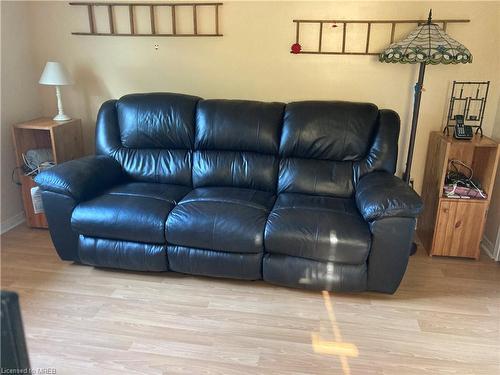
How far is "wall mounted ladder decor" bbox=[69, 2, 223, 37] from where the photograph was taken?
2875mm

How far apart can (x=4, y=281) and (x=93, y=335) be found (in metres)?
0.86

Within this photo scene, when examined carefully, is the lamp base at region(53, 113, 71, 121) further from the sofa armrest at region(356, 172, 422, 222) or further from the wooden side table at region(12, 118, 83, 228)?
the sofa armrest at region(356, 172, 422, 222)

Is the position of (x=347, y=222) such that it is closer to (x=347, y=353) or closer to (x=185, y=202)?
(x=347, y=353)

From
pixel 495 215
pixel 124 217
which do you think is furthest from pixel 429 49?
pixel 124 217

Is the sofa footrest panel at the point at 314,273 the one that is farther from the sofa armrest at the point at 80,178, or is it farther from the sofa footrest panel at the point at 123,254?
the sofa armrest at the point at 80,178

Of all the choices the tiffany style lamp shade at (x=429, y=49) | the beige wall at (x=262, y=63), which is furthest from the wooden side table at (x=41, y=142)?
the tiffany style lamp shade at (x=429, y=49)

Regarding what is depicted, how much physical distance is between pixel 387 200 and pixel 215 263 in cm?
100

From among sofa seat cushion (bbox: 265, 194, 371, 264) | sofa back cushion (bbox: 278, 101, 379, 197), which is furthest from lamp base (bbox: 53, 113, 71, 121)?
sofa seat cushion (bbox: 265, 194, 371, 264)

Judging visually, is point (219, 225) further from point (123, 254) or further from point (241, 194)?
point (123, 254)

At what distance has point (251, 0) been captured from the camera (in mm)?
2805

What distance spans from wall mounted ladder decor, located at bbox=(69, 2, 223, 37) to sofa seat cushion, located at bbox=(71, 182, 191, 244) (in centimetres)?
136

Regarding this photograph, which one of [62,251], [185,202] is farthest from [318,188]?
[62,251]

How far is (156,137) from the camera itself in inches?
107

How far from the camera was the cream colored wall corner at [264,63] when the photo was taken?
2666 mm
